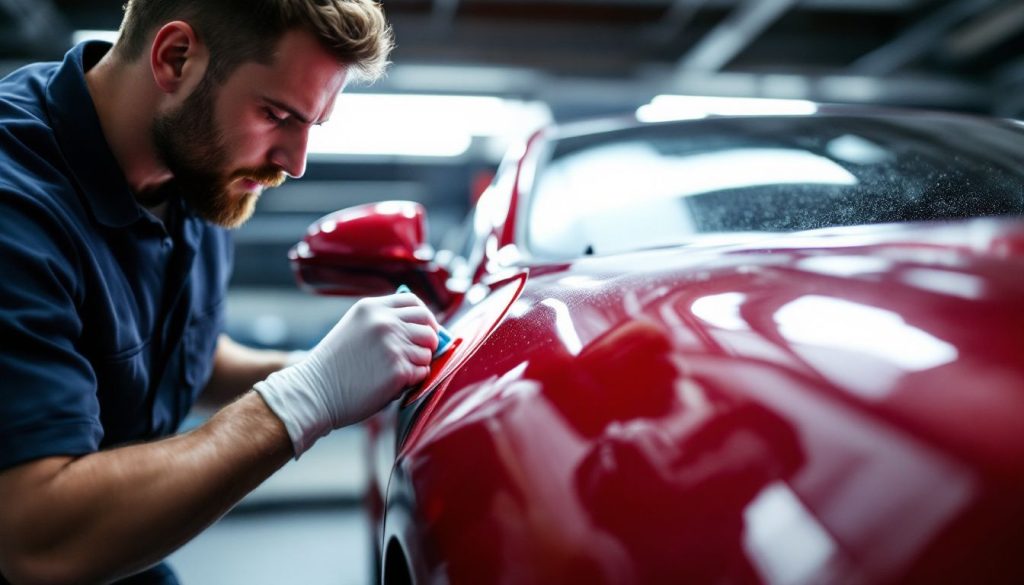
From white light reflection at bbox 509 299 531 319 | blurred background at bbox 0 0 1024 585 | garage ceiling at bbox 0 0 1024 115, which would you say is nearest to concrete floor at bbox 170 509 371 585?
blurred background at bbox 0 0 1024 585

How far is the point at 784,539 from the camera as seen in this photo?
20.2 inches

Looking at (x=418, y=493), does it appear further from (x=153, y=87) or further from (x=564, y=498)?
(x=153, y=87)

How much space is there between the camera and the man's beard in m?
1.22

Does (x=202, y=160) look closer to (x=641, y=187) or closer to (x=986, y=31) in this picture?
(x=641, y=187)

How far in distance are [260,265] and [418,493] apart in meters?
8.34

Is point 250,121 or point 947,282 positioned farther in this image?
point 250,121

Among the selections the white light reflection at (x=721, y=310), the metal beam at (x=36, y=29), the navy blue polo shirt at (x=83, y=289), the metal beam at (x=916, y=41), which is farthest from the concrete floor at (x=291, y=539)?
the metal beam at (x=916, y=41)

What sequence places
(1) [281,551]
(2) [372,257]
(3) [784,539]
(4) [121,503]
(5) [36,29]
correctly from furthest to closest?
(5) [36,29] → (1) [281,551] → (2) [372,257] → (4) [121,503] → (3) [784,539]

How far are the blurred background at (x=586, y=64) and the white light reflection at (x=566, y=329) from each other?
382cm

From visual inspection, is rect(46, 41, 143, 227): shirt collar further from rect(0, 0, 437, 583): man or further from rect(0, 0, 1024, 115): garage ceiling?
rect(0, 0, 1024, 115): garage ceiling

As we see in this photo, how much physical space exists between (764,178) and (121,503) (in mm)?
1001

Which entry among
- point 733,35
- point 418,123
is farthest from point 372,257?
point 418,123

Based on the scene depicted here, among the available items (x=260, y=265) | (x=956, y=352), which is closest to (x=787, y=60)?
(x=260, y=265)

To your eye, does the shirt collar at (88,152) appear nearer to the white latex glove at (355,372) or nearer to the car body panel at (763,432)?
the white latex glove at (355,372)
